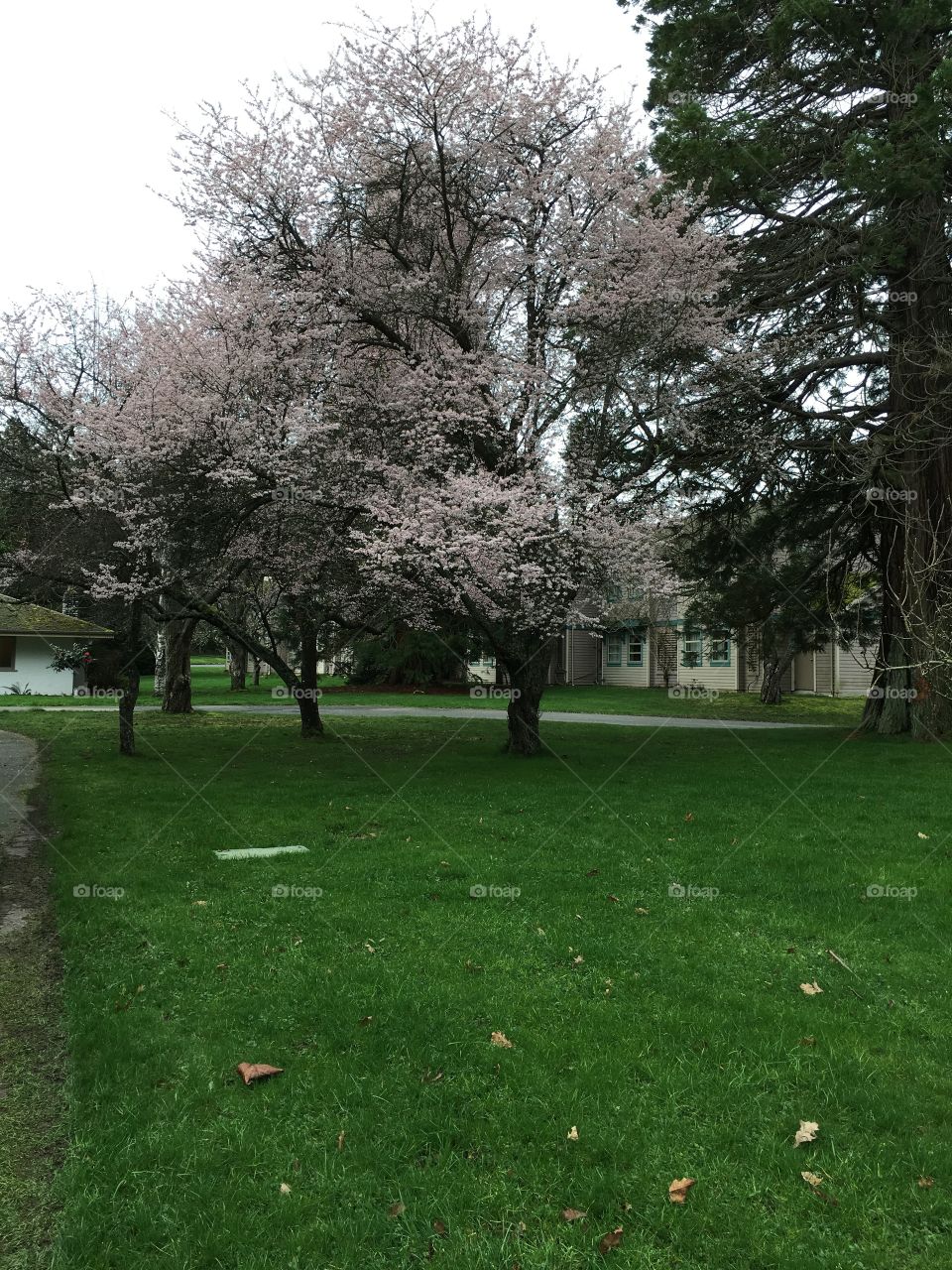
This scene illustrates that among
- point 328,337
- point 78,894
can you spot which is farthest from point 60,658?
point 78,894

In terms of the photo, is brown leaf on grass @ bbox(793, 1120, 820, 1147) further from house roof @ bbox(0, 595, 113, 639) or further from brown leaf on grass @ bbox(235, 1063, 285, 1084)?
house roof @ bbox(0, 595, 113, 639)

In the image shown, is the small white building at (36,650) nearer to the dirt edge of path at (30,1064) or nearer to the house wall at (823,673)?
the dirt edge of path at (30,1064)

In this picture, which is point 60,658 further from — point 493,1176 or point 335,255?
point 493,1176

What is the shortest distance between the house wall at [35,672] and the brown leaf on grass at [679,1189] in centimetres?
3142

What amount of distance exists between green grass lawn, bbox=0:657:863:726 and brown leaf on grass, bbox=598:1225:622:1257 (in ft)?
67.0

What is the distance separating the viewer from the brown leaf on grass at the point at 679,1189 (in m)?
2.85

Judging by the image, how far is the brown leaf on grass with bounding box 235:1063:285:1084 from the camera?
11.9 ft

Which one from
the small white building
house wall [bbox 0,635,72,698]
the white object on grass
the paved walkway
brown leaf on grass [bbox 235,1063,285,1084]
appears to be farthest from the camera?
house wall [bbox 0,635,72,698]

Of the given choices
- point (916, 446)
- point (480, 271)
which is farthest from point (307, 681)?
point (916, 446)

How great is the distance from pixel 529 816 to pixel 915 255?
1252 cm

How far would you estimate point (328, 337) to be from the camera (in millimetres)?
12016

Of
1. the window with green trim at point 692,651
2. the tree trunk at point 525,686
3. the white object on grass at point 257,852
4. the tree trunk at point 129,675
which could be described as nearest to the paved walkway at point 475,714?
the tree trunk at point 525,686

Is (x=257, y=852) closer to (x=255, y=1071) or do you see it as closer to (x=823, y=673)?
(x=255, y=1071)

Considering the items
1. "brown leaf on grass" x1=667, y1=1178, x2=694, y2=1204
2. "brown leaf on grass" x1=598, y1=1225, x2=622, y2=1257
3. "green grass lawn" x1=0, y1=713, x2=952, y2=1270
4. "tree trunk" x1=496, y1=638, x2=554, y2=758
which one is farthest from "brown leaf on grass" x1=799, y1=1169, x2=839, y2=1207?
"tree trunk" x1=496, y1=638, x2=554, y2=758
